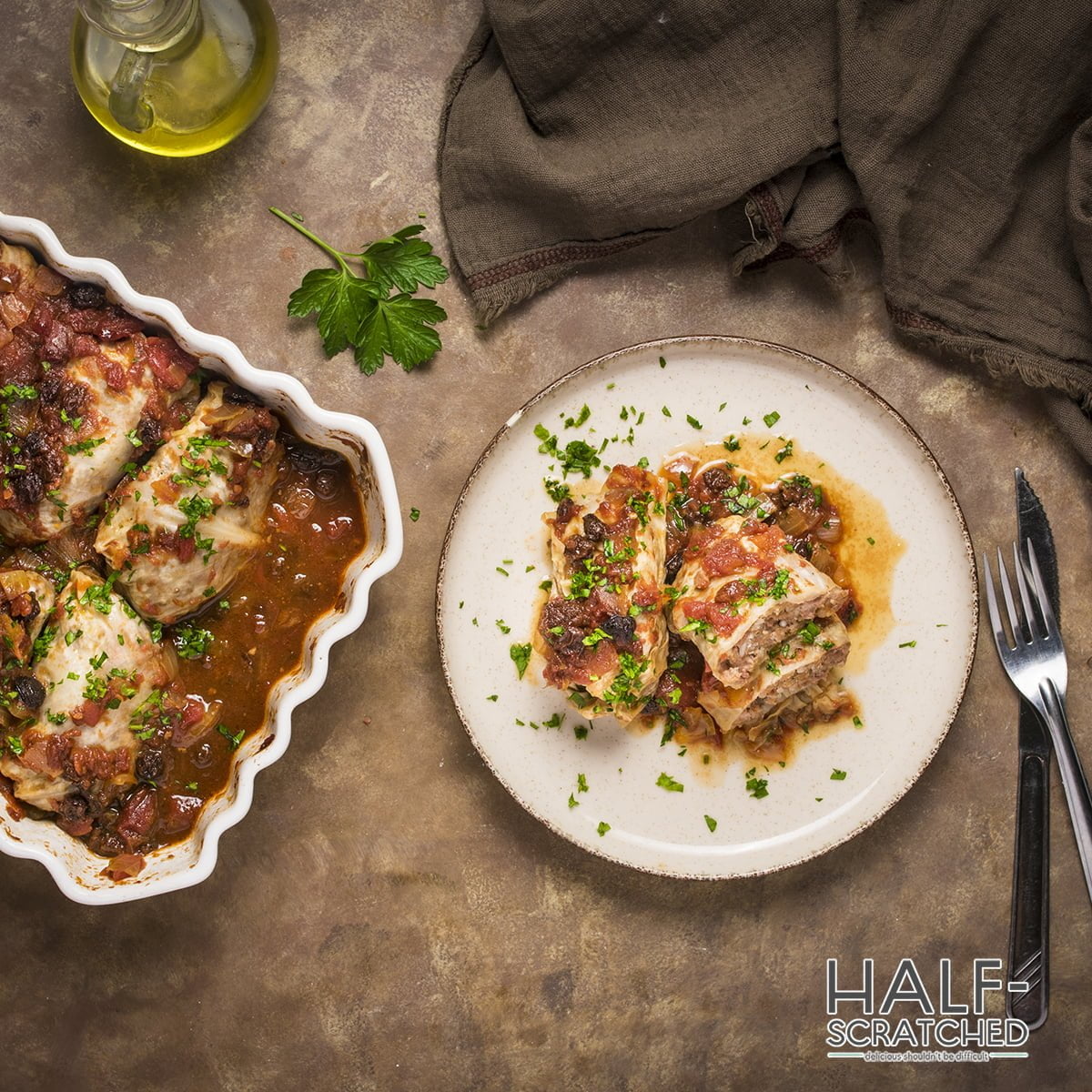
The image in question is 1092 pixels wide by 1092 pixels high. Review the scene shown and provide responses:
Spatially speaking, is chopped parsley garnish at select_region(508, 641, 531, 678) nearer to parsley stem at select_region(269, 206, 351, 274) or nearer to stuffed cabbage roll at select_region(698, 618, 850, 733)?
stuffed cabbage roll at select_region(698, 618, 850, 733)

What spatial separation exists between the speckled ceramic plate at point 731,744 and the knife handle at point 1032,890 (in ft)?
2.08

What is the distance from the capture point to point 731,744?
4.17 metres

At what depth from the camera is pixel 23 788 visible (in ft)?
11.9

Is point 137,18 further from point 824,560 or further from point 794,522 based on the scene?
point 824,560

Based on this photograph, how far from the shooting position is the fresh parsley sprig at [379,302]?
4195mm

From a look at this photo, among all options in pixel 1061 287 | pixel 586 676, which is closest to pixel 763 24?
pixel 1061 287

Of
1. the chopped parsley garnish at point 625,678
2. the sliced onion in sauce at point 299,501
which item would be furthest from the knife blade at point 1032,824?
the sliced onion in sauce at point 299,501

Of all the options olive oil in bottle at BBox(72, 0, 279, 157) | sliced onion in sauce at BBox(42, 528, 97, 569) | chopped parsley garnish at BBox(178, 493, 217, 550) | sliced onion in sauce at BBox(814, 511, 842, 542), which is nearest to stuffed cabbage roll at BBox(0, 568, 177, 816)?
sliced onion in sauce at BBox(42, 528, 97, 569)

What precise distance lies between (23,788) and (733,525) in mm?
2753

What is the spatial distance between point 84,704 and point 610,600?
192 centimetres

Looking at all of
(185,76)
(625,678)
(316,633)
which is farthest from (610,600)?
(185,76)

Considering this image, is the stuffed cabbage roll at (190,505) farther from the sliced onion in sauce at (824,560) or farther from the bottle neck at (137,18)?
the sliced onion in sauce at (824,560)

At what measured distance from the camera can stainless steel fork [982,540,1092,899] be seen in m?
4.34

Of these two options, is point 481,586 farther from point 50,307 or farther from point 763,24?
point 763,24
